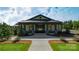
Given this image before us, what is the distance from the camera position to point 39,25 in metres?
10.4

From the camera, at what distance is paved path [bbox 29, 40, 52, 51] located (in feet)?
32.4

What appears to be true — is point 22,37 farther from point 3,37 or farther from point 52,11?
point 52,11

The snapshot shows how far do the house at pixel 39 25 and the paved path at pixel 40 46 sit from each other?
45cm

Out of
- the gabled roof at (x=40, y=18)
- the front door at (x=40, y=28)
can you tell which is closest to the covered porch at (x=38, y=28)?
the front door at (x=40, y=28)

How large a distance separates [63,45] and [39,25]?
1.38 m

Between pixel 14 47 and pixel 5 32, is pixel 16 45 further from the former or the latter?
pixel 5 32

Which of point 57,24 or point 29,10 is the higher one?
point 29,10

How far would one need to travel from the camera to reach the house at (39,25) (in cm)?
1013

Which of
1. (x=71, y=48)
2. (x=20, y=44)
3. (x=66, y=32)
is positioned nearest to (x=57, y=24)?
(x=66, y=32)

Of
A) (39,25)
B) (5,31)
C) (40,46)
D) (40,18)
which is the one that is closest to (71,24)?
(40,18)
